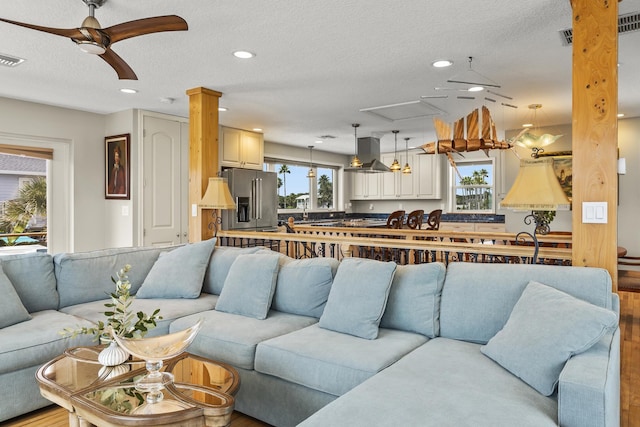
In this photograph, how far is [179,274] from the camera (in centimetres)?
343

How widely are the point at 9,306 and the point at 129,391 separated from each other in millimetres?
1535

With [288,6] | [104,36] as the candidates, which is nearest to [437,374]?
[288,6]

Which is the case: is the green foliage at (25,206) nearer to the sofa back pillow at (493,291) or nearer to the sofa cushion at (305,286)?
the sofa cushion at (305,286)

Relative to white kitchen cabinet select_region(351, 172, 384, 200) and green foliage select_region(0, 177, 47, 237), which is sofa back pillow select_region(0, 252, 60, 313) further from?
white kitchen cabinet select_region(351, 172, 384, 200)

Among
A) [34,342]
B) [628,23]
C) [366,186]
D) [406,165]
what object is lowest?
[34,342]

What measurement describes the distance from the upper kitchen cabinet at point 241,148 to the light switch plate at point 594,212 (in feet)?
16.3

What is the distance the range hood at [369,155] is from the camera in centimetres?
688

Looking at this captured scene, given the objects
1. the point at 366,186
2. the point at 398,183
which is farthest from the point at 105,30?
the point at 366,186

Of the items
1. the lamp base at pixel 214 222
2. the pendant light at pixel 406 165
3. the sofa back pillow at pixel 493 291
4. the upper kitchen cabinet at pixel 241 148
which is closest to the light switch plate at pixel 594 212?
the sofa back pillow at pixel 493 291

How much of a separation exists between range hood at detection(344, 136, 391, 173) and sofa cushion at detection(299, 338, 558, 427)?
5036 mm

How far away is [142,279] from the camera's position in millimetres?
3637

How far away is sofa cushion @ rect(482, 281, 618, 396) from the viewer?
5.71 feet

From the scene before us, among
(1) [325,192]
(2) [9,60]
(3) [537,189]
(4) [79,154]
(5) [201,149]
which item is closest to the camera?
(3) [537,189]

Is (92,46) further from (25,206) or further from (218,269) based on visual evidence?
(25,206)
